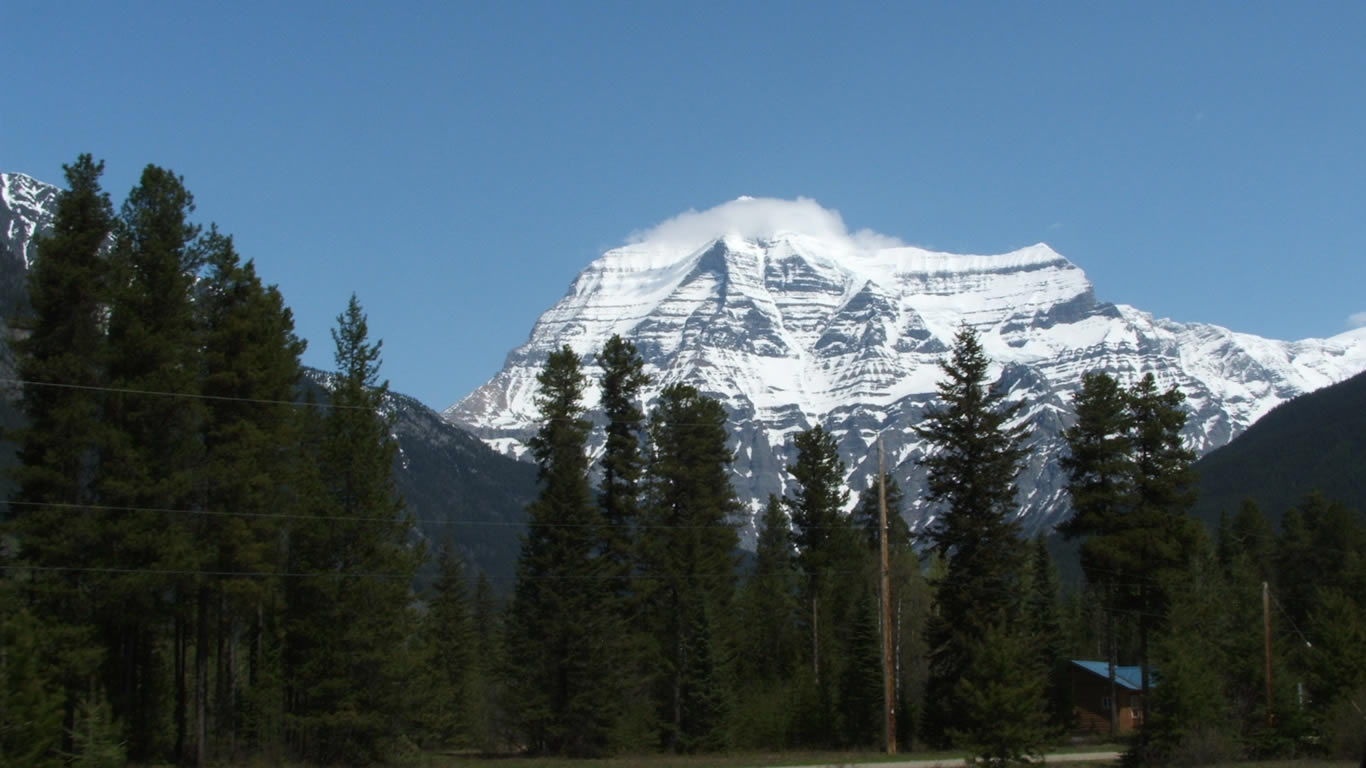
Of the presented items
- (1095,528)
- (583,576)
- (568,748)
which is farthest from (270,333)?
(1095,528)

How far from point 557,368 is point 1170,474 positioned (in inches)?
949

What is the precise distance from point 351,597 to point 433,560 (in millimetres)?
10390

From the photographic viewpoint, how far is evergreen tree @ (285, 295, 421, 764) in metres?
39.0

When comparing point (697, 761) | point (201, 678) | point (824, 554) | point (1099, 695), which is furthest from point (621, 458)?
point (1099, 695)

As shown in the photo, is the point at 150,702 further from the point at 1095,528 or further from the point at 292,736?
the point at 1095,528

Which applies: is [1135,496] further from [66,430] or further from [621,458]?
[66,430]

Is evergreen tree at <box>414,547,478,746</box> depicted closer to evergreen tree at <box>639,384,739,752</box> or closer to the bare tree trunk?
evergreen tree at <box>639,384,739,752</box>

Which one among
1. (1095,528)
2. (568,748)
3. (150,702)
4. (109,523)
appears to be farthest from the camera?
(1095,528)

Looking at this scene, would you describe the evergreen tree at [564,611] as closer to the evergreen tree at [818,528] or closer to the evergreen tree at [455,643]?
the evergreen tree at [455,643]

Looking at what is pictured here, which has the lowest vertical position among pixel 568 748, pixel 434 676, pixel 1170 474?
pixel 568 748

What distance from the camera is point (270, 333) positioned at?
39.8 meters

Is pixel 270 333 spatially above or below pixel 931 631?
above

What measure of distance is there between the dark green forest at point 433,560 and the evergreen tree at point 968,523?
12cm

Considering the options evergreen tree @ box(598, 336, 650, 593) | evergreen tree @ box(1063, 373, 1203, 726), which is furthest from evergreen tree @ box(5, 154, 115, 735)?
evergreen tree @ box(1063, 373, 1203, 726)
